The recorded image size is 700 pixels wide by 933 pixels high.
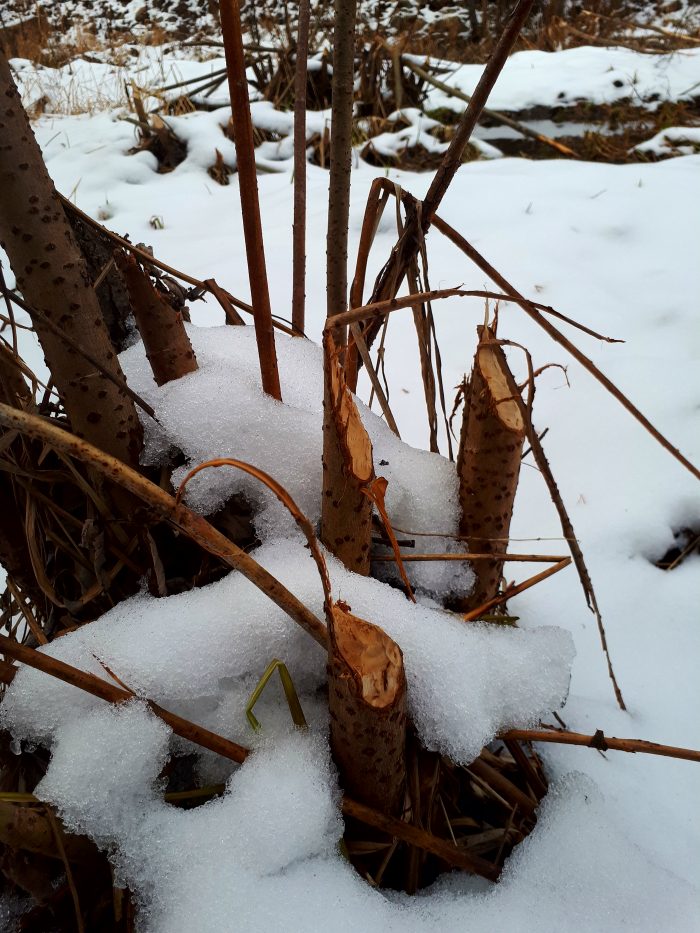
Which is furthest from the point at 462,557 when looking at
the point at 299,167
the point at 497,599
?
the point at 299,167

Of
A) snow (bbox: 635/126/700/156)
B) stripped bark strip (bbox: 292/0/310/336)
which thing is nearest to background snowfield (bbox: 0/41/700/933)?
stripped bark strip (bbox: 292/0/310/336)

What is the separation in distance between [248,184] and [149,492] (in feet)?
1.20

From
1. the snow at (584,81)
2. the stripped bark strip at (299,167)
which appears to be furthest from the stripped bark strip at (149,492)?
the snow at (584,81)

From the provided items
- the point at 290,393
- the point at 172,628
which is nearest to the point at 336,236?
the point at 290,393

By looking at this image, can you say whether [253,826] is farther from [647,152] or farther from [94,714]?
[647,152]

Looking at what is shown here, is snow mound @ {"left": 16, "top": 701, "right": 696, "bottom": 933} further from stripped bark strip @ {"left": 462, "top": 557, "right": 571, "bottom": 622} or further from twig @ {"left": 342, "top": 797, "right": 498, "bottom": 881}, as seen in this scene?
stripped bark strip @ {"left": 462, "top": 557, "right": 571, "bottom": 622}

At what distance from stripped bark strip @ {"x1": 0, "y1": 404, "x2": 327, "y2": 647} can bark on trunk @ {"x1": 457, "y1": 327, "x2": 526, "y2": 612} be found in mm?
284

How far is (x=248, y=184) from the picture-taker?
615 millimetres

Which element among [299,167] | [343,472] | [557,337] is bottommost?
[343,472]

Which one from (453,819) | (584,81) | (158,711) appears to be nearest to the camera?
(158,711)

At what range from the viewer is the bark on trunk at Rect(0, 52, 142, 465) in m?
0.55

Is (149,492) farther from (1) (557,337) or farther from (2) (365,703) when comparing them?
(1) (557,337)

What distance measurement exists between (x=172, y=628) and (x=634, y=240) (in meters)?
1.82

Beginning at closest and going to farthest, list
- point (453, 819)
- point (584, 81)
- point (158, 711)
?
point (158, 711) → point (453, 819) → point (584, 81)
